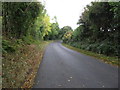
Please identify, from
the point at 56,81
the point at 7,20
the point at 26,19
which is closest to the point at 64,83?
the point at 56,81

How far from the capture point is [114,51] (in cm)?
1412

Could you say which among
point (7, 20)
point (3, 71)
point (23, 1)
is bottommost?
point (3, 71)

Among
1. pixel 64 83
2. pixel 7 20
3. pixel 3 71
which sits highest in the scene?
pixel 7 20

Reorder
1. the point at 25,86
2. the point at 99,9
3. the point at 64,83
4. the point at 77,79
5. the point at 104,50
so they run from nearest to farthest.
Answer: the point at 25,86
the point at 64,83
the point at 77,79
the point at 104,50
the point at 99,9

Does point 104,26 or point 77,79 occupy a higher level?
point 104,26

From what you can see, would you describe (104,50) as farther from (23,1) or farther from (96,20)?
(23,1)

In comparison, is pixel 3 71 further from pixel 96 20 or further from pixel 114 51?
pixel 96 20

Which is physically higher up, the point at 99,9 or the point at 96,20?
the point at 99,9

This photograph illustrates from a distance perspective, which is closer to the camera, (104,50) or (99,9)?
(104,50)

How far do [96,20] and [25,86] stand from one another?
1544 centimetres

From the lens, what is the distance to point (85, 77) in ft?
22.5

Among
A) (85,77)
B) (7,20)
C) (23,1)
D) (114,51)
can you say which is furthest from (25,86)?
(114,51)

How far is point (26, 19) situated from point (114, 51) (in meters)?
10.7

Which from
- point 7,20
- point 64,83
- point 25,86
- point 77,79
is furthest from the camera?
point 7,20
